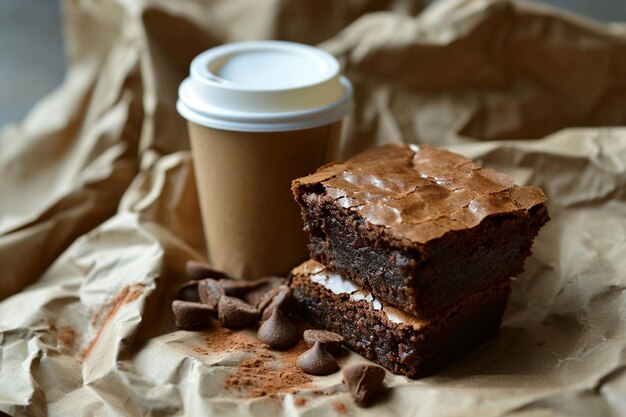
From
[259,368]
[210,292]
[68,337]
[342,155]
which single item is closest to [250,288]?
[210,292]

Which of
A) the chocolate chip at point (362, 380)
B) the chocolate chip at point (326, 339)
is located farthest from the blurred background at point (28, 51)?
the chocolate chip at point (362, 380)

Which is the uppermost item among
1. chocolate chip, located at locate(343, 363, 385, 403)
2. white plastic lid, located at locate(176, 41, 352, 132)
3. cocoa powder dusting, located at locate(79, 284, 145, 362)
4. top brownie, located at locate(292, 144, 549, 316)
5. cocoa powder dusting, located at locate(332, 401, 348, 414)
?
white plastic lid, located at locate(176, 41, 352, 132)

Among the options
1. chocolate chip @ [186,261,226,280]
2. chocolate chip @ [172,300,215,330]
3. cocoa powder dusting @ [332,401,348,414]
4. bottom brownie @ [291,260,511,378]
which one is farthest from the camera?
chocolate chip @ [186,261,226,280]

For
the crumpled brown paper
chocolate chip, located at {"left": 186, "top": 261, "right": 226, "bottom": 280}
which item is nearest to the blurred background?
the crumpled brown paper

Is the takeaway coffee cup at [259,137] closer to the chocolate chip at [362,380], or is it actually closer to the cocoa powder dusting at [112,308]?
the cocoa powder dusting at [112,308]

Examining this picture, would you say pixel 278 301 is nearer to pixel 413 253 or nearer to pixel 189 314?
pixel 189 314

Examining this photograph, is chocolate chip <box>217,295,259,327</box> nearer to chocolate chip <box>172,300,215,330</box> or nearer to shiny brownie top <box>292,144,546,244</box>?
chocolate chip <box>172,300,215,330</box>
